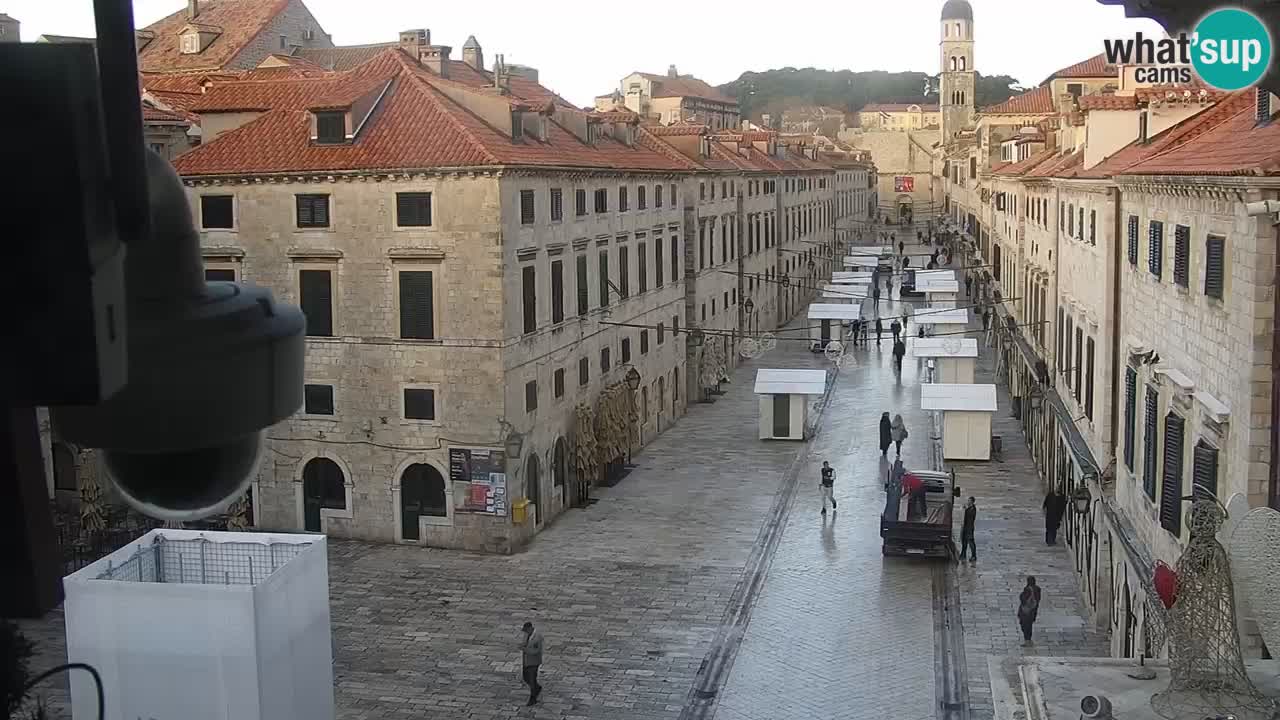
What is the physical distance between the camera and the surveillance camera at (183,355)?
2.06 metres

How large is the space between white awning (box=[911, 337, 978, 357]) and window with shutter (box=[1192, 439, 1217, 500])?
27.8 m

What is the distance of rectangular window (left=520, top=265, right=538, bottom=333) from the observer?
28938mm

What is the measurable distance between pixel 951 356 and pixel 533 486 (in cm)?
1807

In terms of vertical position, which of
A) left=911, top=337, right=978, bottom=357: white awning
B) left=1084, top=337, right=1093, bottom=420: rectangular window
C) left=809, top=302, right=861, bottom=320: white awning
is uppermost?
left=1084, top=337, right=1093, bottom=420: rectangular window

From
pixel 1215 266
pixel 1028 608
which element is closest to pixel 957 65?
pixel 1028 608

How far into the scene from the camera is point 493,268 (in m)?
27.5

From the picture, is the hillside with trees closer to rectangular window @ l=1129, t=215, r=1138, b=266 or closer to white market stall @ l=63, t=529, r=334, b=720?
rectangular window @ l=1129, t=215, r=1138, b=266

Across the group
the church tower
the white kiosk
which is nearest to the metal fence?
the white kiosk

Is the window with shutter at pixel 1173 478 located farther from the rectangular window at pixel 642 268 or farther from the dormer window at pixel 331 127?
the rectangular window at pixel 642 268

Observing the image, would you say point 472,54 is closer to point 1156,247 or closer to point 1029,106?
point 1156,247

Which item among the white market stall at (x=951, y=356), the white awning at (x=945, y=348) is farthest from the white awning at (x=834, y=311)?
the white market stall at (x=951, y=356)

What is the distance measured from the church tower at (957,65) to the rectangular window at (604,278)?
357 feet

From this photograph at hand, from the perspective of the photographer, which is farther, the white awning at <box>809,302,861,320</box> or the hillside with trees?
the hillside with trees

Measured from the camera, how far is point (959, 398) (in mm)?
36406
